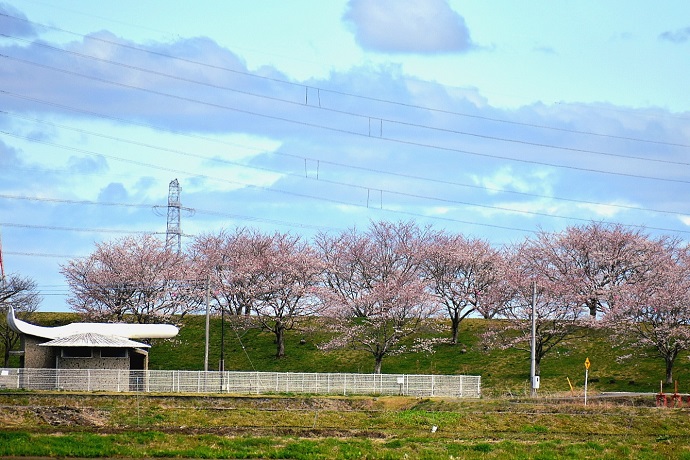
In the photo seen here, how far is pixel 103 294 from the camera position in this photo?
7950cm

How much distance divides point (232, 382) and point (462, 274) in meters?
32.5

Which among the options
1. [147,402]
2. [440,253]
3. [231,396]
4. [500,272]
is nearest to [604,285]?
[500,272]

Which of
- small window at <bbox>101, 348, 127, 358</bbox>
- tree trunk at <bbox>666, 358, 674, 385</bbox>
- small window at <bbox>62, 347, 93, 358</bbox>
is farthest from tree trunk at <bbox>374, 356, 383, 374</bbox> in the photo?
small window at <bbox>62, 347, 93, 358</bbox>

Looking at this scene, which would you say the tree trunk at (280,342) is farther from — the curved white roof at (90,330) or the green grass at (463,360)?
the curved white roof at (90,330)

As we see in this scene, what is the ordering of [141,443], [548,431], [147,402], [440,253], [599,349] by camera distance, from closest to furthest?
1. [141,443]
2. [548,431]
3. [147,402]
4. [599,349]
5. [440,253]

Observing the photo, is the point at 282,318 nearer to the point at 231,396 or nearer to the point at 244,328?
the point at 244,328

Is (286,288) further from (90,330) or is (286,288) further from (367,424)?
(367,424)

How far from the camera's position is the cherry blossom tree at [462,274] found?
262 feet

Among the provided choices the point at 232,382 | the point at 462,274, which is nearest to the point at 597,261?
the point at 462,274

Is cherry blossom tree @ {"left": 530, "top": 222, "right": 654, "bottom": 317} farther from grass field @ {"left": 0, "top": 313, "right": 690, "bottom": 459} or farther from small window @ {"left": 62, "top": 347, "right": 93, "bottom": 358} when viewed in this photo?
small window @ {"left": 62, "top": 347, "right": 93, "bottom": 358}

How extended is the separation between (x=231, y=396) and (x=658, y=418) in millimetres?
20972

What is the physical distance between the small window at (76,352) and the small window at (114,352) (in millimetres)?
824

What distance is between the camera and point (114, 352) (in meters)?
55.5

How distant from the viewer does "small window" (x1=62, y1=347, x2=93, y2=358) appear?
5491 centimetres
